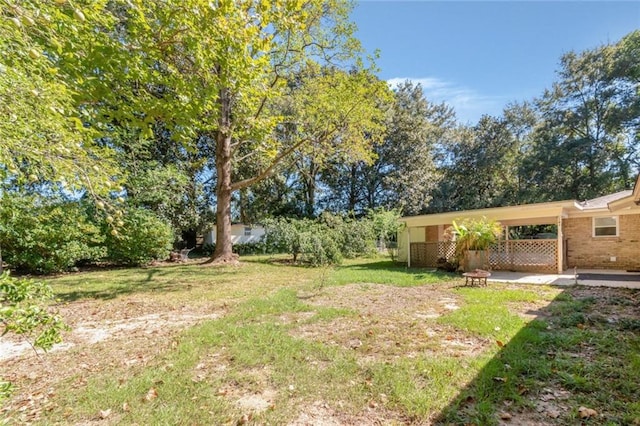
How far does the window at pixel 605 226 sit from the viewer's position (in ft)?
37.5

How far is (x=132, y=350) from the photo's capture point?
4.13 metres

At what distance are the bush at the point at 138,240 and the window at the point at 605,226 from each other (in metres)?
17.7

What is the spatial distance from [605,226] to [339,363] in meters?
13.3

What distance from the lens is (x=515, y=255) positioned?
1169 centimetres

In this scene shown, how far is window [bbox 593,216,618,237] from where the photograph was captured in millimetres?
11430

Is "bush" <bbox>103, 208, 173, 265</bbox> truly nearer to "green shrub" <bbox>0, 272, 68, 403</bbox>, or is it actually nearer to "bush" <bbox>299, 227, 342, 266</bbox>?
"bush" <bbox>299, 227, 342, 266</bbox>

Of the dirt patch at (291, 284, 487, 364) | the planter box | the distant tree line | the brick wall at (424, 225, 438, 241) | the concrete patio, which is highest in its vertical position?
the distant tree line

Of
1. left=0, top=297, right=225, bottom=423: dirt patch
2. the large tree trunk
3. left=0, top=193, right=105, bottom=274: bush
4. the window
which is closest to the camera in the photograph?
left=0, top=297, right=225, bottom=423: dirt patch

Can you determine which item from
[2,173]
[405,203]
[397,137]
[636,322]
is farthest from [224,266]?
[397,137]

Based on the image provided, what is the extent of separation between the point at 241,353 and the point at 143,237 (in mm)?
11955

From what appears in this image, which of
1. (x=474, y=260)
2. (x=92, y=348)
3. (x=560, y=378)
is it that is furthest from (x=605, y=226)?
(x=92, y=348)

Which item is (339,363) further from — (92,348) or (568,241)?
(568,241)

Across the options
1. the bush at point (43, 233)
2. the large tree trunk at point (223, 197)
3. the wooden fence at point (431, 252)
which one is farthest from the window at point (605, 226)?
the bush at point (43, 233)

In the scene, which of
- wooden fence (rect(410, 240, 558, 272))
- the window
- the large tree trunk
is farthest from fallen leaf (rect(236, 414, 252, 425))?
the window
